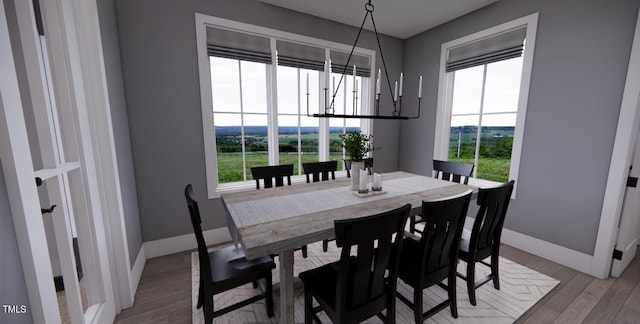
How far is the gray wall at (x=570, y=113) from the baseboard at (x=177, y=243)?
3.51m

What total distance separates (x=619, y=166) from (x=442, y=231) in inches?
78.4

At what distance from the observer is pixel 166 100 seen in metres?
2.44

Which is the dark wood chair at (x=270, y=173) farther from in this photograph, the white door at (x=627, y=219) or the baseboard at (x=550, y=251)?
the white door at (x=627, y=219)

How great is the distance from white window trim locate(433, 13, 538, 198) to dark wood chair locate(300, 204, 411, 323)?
2338 mm

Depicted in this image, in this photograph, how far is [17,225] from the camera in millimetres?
840

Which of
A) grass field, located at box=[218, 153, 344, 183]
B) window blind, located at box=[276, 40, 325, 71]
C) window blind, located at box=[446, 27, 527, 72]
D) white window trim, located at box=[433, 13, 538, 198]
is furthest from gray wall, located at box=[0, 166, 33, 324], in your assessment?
window blind, located at box=[446, 27, 527, 72]

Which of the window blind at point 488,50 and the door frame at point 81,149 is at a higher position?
the window blind at point 488,50

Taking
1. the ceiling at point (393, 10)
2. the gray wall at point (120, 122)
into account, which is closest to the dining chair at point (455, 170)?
the ceiling at point (393, 10)

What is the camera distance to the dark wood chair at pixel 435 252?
4.46 ft

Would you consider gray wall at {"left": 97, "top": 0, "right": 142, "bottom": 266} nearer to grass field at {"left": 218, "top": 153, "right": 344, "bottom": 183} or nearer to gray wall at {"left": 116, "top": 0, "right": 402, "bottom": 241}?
gray wall at {"left": 116, "top": 0, "right": 402, "bottom": 241}

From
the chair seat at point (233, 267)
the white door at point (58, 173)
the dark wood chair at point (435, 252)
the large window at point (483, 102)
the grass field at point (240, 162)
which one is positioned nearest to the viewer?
the white door at point (58, 173)

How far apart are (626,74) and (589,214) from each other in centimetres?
127

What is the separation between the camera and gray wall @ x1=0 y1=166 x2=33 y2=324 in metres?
0.76

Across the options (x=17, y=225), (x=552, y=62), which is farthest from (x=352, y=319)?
(x=552, y=62)
